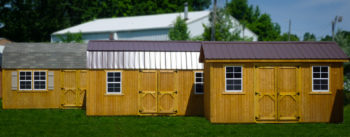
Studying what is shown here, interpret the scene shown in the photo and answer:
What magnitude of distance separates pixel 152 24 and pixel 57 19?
61.8 feet

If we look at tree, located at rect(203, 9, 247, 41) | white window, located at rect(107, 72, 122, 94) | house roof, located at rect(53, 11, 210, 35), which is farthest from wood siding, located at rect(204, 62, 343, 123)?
house roof, located at rect(53, 11, 210, 35)

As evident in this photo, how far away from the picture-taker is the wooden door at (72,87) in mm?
25281

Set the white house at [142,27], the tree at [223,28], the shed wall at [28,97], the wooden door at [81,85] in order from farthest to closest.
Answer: the white house at [142,27] → the tree at [223,28] → the wooden door at [81,85] → the shed wall at [28,97]

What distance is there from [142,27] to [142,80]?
102 ft

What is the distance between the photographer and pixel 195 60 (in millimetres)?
21797

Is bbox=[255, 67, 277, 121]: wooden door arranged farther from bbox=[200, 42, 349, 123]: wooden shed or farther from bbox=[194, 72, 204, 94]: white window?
bbox=[194, 72, 204, 94]: white window

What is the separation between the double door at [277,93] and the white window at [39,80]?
12.6 meters

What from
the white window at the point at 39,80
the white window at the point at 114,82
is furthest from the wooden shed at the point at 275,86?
the white window at the point at 39,80

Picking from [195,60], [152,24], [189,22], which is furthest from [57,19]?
[195,60]

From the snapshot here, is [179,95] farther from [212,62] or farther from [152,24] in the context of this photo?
[152,24]

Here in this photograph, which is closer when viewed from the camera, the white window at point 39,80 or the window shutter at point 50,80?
the white window at point 39,80

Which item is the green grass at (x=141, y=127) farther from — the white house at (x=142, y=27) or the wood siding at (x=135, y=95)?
the white house at (x=142, y=27)

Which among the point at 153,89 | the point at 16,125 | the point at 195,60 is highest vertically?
the point at 195,60

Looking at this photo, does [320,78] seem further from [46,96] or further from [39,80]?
[39,80]
